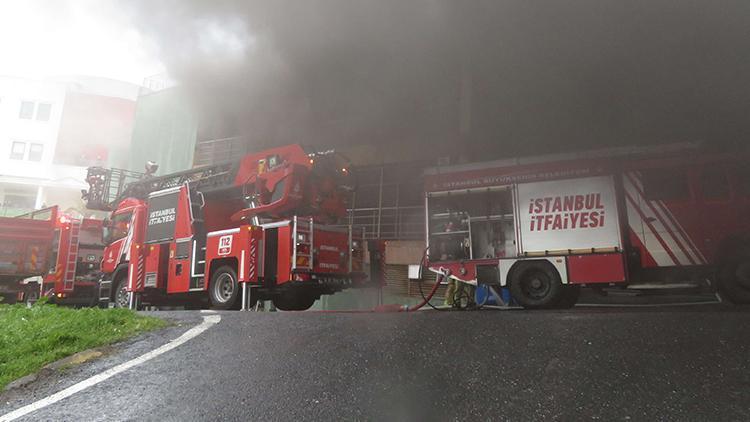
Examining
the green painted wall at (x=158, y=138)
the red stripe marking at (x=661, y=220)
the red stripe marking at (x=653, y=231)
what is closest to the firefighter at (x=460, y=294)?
the red stripe marking at (x=653, y=231)

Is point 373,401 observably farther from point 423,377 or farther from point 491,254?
point 491,254

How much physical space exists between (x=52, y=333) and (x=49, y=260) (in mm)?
7920

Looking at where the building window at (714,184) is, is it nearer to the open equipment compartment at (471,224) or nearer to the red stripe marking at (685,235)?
the red stripe marking at (685,235)

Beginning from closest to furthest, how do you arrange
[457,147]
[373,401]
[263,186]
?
[373,401] → [263,186] → [457,147]

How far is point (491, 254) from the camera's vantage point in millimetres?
6590

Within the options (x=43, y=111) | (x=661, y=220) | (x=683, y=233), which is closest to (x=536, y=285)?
→ (x=661, y=220)

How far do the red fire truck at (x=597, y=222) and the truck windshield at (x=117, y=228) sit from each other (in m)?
5.57

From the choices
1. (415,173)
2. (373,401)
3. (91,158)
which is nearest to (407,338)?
(373,401)

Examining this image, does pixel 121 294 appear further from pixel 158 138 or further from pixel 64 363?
pixel 158 138

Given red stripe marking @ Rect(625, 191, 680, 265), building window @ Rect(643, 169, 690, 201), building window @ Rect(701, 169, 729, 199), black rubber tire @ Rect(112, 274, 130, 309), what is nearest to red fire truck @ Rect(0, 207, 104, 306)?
black rubber tire @ Rect(112, 274, 130, 309)

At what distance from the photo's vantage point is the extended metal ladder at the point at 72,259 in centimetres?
970

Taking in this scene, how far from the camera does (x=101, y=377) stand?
299cm

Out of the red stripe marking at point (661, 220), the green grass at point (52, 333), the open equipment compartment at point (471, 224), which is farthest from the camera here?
the open equipment compartment at point (471, 224)

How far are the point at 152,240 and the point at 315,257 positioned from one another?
10.4ft
